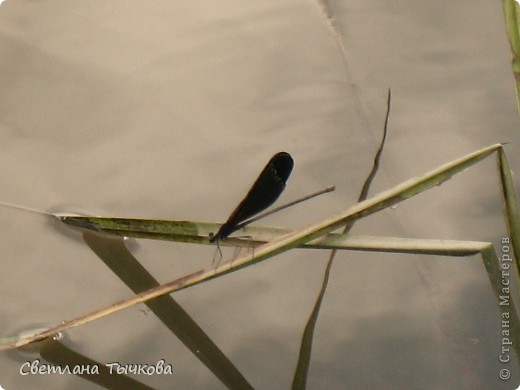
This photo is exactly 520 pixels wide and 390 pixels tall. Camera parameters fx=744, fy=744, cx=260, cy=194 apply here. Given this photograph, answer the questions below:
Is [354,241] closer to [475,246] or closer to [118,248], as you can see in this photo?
[475,246]

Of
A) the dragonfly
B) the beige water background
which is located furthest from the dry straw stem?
the beige water background

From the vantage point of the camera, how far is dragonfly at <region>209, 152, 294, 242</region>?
1403 mm

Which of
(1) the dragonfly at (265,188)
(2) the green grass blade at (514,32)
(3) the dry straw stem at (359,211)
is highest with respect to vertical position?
(2) the green grass blade at (514,32)

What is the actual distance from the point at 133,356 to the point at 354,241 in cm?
58

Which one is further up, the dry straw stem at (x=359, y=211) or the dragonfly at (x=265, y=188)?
the dragonfly at (x=265, y=188)

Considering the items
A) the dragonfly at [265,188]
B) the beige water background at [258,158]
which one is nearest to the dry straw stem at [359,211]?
the dragonfly at [265,188]

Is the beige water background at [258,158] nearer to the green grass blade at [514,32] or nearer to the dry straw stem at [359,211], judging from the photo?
the dry straw stem at [359,211]

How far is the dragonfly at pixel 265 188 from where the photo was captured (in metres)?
1.40

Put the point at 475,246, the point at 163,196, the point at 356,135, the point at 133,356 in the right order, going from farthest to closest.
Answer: the point at 356,135 < the point at 163,196 < the point at 133,356 < the point at 475,246

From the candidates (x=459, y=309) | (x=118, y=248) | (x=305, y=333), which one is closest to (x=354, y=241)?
(x=305, y=333)

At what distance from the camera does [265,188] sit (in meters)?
1.44

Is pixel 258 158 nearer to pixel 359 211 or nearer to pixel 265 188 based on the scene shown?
pixel 265 188

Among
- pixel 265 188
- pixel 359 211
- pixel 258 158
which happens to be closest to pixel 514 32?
pixel 359 211

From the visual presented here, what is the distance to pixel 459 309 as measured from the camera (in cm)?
163
